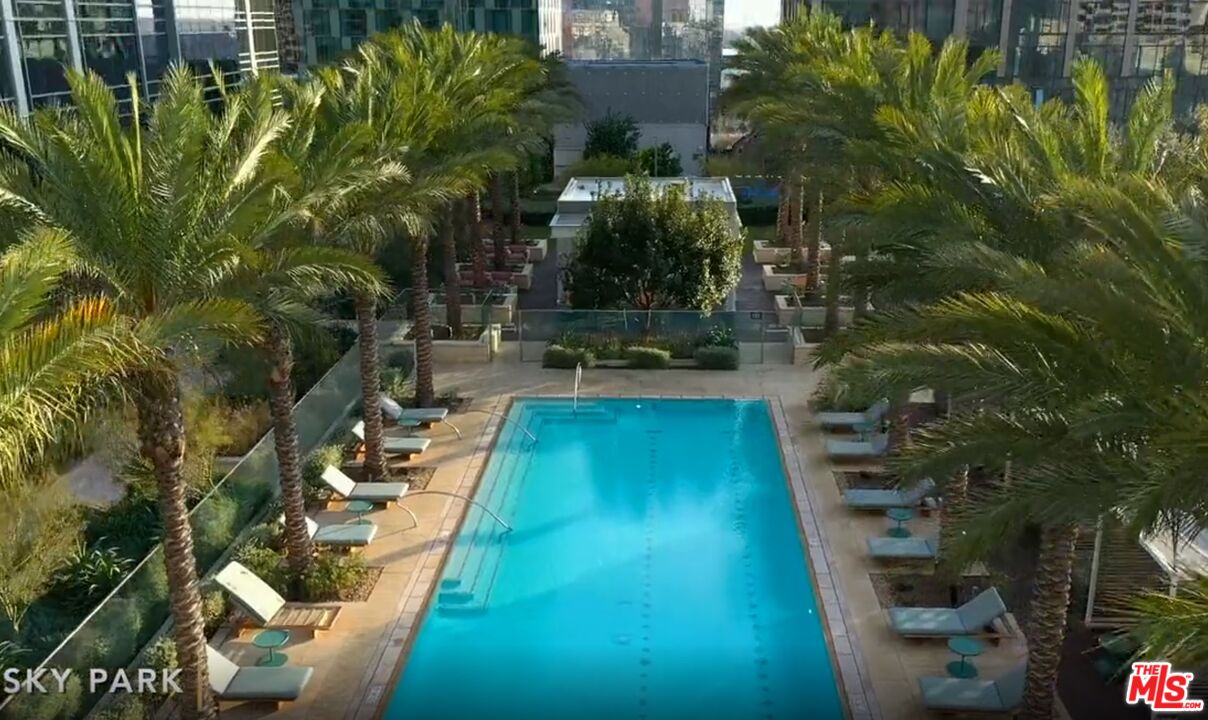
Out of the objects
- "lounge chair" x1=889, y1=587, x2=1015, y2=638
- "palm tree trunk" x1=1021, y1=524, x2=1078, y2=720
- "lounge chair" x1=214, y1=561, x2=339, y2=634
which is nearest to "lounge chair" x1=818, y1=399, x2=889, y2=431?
"lounge chair" x1=889, y1=587, x2=1015, y2=638

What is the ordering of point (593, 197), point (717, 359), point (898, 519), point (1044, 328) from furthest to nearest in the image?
point (593, 197) → point (717, 359) → point (898, 519) → point (1044, 328)

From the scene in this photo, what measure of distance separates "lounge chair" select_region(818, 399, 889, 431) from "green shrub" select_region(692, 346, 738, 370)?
3.09 m

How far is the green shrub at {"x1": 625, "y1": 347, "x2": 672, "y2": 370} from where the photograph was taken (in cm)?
2070

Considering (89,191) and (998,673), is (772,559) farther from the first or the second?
(89,191)

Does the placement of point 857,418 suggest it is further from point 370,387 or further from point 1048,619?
point 1048,619

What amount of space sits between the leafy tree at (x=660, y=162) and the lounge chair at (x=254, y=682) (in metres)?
26.7

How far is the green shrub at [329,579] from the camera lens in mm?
12430

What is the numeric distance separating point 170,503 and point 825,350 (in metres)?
6.40

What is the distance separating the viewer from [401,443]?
1638 cm

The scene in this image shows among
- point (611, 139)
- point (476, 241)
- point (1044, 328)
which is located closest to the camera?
point (1044, 328)

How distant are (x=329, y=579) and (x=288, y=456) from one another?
5.17 ft

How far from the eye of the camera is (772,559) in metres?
13.8

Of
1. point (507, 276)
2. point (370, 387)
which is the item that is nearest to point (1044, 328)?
point (370, 387)

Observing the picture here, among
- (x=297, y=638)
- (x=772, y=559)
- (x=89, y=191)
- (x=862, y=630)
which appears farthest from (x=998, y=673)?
(x=89, y=191)
